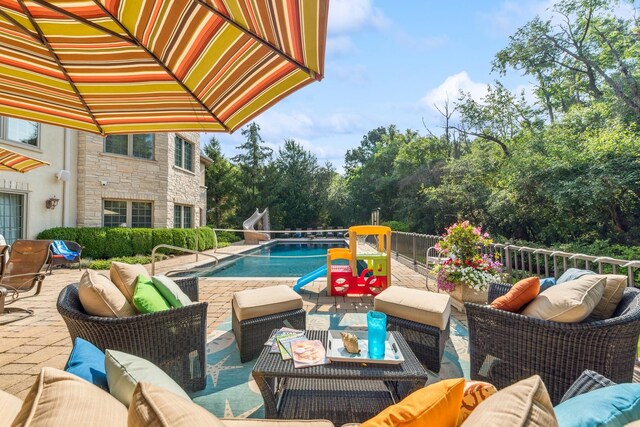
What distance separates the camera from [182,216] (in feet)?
42.4

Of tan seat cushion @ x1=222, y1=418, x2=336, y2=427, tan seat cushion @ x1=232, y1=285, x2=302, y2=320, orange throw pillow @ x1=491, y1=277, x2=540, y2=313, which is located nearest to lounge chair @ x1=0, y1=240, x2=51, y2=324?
tan seat cushion @ x1=232, y1=285, x2=302, y2=320

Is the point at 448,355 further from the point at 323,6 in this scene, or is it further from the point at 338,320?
the point at 323,6

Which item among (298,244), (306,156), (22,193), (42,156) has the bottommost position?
(298,244)

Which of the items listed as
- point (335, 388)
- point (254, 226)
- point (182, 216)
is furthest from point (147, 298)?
point (254, 226)

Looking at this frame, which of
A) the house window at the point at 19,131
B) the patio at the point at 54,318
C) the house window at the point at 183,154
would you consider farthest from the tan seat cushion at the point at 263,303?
the house window at the point at 183,154

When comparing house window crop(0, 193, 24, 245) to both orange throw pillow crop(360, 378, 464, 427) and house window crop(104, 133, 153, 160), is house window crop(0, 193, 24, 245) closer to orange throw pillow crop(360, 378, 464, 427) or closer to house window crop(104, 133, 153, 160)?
house window crop(104, 133, 153, 160)

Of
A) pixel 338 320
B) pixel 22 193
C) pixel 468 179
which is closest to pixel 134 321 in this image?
pixel 338 320

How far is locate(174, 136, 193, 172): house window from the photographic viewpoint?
496 inches

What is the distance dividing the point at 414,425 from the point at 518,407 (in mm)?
279

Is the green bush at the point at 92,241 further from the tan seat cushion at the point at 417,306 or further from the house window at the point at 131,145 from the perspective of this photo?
the tan seat cushion at the point at 417,306

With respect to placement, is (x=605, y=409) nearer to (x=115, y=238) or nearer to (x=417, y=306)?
(x=417, y=306)

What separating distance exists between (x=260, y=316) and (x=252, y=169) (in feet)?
80.6

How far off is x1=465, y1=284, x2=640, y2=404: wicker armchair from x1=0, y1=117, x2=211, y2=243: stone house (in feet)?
34.4

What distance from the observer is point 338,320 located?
418 cm
